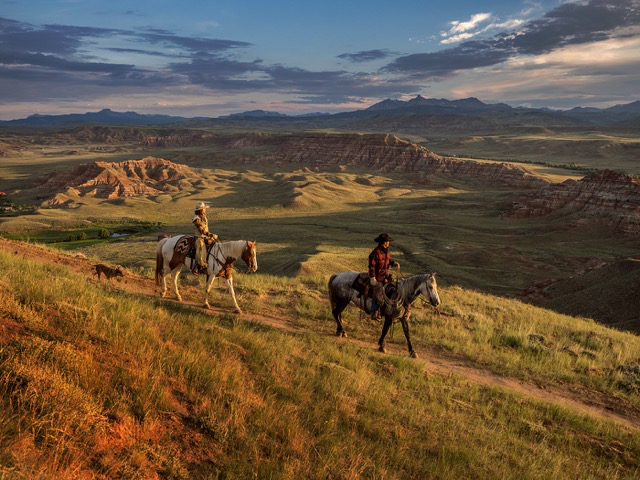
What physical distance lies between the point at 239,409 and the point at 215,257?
750 cm

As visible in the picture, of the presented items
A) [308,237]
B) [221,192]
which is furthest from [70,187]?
[308,237]

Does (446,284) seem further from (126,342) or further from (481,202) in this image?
(481,202)

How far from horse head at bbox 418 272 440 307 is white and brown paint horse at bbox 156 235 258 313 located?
16.2 feet

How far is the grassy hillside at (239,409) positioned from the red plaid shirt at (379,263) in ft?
6.59

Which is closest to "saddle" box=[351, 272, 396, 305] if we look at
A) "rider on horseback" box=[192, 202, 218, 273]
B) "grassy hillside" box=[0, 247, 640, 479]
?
"grassy hillside" box=[0, 247, 640, 479]

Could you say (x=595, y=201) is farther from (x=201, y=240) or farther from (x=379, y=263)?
(x=201, y=240)

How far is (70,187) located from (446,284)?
94867mm

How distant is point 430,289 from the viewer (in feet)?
34.0

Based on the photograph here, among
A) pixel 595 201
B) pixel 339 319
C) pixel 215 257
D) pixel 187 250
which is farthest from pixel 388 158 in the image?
pixel 339 319

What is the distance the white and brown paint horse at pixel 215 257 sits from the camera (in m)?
12.3

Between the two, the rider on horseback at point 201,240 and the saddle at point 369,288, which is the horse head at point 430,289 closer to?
the saddle at point 369,288

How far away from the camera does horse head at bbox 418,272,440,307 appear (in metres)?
10.3

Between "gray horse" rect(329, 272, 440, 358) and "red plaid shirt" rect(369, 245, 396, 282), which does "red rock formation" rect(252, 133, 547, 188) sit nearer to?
"gray horse" rect(329, 272, 440, 358)

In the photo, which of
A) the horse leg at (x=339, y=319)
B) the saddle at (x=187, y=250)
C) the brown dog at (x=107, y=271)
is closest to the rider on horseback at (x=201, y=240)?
the saddle at (x=187, y=250)
